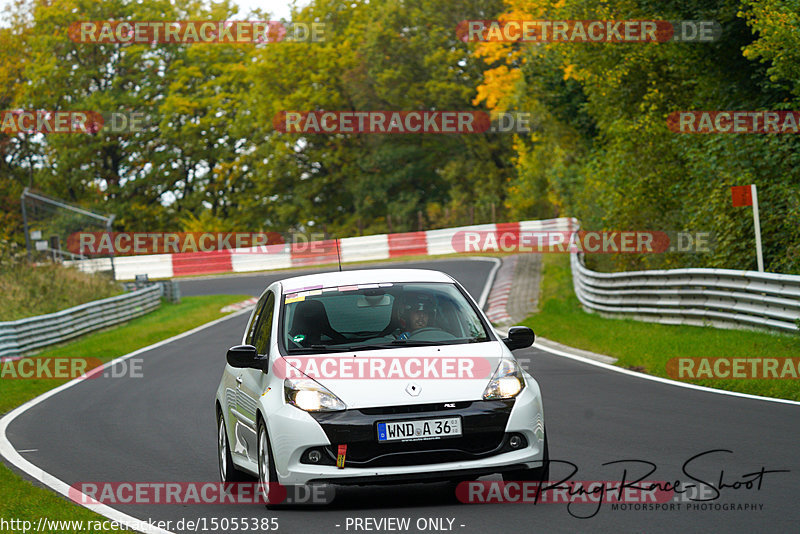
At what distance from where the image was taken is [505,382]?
7805 millimetres

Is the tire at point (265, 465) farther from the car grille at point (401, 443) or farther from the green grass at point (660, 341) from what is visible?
the green grass at point (660, 341)

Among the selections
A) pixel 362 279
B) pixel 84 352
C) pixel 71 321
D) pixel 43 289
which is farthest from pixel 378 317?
pixel 43 289

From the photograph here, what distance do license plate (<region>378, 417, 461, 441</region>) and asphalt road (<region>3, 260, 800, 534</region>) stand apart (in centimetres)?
49

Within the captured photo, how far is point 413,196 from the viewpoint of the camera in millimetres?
71125

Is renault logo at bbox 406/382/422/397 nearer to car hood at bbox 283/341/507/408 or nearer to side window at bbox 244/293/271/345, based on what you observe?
car hood at bbox 283/341/507/408

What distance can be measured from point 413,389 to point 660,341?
39.2 ft

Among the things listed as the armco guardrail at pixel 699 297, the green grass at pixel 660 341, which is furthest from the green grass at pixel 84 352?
the armco guardrail at pixel 699 297

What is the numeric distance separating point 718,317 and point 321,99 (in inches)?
2104

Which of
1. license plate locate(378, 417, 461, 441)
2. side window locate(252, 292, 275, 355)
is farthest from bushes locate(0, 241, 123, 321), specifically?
license plate locate(378, 417, 461, 441)

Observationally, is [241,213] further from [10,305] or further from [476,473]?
[476,473]

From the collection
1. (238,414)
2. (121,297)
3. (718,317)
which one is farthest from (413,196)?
(238,414)

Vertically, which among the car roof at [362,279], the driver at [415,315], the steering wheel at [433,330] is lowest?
the steering wheel at [433,330]

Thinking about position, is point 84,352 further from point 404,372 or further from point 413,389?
point 413,389

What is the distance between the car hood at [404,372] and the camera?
7555mm
